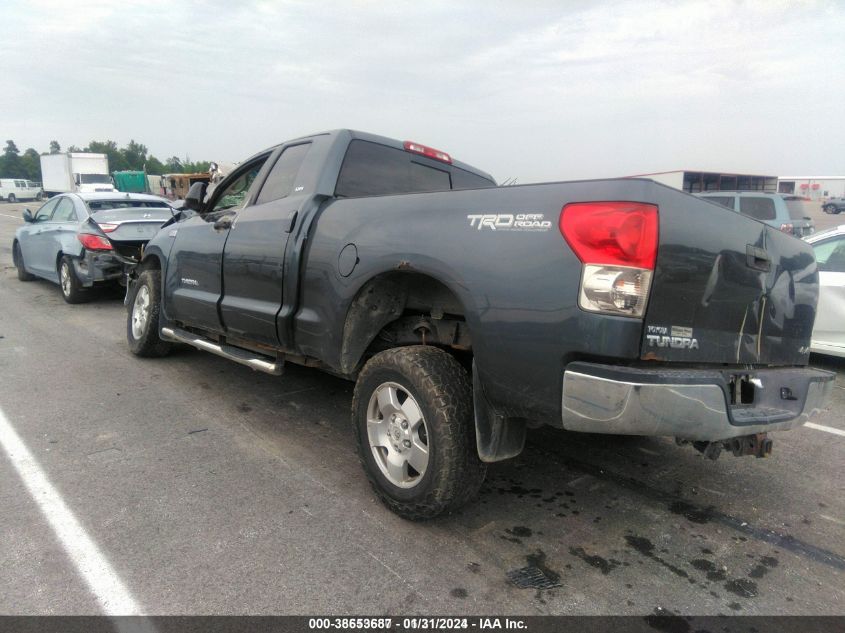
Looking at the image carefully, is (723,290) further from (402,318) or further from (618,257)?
(402,318)

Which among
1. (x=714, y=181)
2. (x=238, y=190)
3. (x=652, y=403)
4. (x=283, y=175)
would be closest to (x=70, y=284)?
(x=238, y=190)

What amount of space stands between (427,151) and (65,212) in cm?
785

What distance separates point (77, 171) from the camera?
138 feet

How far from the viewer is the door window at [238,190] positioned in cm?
Answer: 463

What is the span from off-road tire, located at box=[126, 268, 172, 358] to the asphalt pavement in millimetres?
1178

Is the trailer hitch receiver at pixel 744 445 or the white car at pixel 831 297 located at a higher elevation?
the white car at pixel 831 297

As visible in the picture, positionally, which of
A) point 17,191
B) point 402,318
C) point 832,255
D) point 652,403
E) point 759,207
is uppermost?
point 17,191

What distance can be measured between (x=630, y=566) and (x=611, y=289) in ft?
4.37

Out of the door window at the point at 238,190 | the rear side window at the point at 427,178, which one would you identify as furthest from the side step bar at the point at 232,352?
the rear side window at the point at 427,178

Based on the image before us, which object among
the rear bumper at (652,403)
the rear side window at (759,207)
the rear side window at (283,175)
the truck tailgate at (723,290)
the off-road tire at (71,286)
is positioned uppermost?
the rear side window at (759,207)

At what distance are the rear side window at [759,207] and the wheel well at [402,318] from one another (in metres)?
11.1

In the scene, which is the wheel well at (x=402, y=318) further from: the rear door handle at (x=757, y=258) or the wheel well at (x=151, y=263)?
the wheel well at (x=151, y=263)

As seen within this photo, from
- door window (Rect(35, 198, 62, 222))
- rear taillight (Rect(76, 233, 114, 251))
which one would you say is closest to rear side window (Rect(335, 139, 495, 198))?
rear taillight (Rect(76, 233, 114, 251))

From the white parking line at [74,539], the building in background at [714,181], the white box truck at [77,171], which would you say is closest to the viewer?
the white parking line at [74,539]
